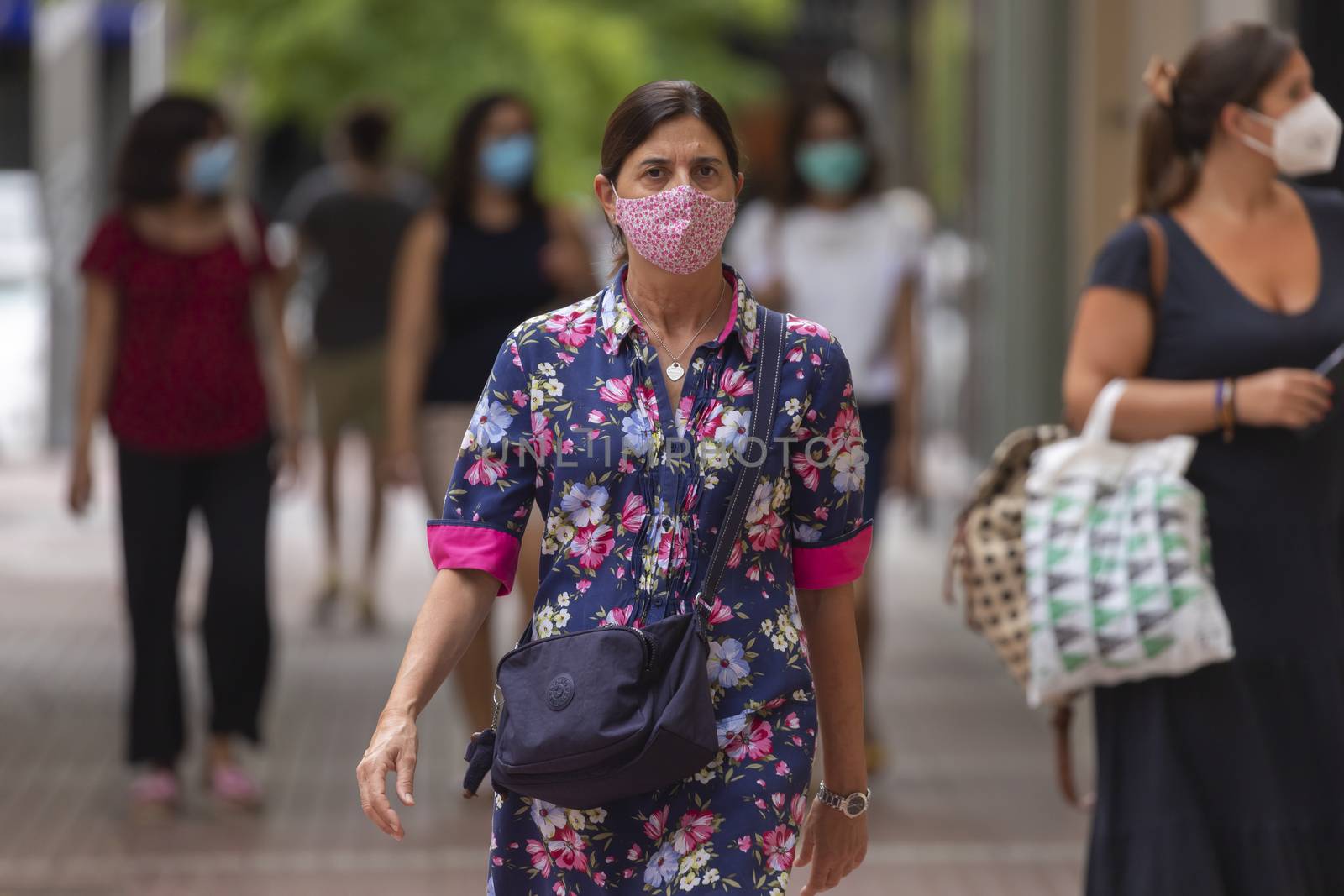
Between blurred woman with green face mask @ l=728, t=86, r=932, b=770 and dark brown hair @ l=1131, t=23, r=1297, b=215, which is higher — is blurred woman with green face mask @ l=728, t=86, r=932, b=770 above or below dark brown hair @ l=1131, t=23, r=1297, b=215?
below

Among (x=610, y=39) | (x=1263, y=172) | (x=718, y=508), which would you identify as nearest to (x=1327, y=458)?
(x=1263, y=172)

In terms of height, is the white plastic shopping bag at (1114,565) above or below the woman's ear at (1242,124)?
below

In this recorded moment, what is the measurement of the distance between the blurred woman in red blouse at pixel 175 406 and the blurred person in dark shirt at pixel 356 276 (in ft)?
9.71

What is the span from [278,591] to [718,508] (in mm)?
9122

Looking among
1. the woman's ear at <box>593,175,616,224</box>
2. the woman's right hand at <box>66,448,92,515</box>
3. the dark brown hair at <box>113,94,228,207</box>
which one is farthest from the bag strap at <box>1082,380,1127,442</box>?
the woman's right hand at <box>66,448,92,515</box>

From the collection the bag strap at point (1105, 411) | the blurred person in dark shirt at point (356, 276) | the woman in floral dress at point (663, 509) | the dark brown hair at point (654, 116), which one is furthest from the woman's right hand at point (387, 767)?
the blurred person in dark shirt at point (356, 276)

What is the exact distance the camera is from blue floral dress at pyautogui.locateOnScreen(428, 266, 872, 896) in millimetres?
3074

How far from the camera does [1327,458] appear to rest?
4242 mm

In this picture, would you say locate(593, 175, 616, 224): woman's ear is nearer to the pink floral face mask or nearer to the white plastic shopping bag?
the pink floral face mask

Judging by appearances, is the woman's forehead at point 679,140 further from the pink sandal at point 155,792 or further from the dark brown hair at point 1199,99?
the pink sandal at point 155,792

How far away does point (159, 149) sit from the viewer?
664cm

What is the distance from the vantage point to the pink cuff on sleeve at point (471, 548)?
3146 mm

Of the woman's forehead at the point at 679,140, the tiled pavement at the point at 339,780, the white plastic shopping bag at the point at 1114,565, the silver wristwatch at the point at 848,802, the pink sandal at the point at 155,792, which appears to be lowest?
the tiled pavement at the point at 339,780

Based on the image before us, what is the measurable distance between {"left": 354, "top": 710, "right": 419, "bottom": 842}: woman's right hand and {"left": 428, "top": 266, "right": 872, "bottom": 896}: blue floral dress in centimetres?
23
